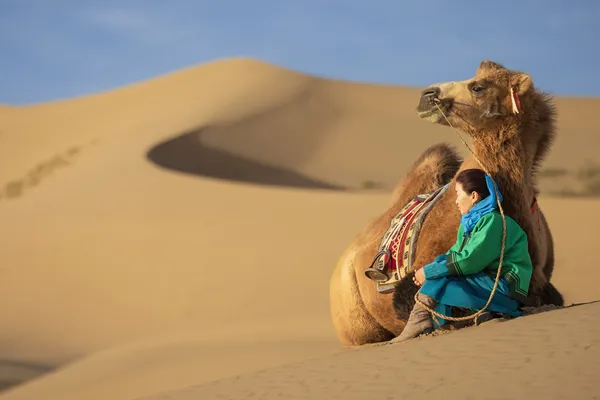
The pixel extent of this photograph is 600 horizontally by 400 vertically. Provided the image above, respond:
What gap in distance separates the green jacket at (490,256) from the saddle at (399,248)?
0.40 m

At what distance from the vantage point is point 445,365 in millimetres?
4383

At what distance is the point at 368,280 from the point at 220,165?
84.2 ft

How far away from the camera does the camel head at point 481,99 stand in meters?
5.67

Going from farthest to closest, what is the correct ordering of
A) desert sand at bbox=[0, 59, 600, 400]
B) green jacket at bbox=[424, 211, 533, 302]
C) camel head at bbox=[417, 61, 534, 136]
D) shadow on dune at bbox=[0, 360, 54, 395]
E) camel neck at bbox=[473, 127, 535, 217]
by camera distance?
shadow on dune at bbox=[0, 360, 54, 395] → camel head at bbox=[417, 61, 534, 136] → camel neck at bbox=[473, 127, 535, 217] → green jacket at bbox=[424, 211, 533, 302] → desert sand at bbox=[0, 59, 600, 400]

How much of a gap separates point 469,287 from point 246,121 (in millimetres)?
32751

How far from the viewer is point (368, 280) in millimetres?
6242

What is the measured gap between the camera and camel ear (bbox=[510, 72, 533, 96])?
5641 millimetres

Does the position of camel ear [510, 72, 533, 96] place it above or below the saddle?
above

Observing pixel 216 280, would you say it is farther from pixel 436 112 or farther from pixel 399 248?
pixel 436 112

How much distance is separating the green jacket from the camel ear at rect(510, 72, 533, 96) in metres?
0.85

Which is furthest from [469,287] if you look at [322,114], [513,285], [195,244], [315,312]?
[322,114]

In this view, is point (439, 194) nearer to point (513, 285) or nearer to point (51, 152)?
point (513, 285)

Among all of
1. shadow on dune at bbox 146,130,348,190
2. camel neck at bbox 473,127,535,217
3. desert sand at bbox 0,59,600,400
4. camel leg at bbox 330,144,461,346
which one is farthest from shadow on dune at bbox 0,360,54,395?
shadow on dune at bbox 146,130,348,190

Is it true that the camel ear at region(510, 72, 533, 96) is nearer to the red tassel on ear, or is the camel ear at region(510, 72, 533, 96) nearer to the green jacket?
the red tassel on ear
